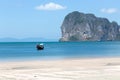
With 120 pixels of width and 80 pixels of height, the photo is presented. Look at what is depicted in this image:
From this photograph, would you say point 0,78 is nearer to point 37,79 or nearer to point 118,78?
point 37,79

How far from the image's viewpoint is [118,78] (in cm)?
2103

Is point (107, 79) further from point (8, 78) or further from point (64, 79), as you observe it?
point (8, 78)

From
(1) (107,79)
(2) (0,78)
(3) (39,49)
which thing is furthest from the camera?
(3) (39,49)

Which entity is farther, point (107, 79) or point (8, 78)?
point (8, 78)

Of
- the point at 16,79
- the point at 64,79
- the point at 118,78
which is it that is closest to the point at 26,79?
the point at 16,79

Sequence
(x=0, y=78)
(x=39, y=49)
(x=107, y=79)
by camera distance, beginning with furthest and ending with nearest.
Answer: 1. (x=39, y=49)
2. (x=0, y=78)
3. (x=107, y=79)

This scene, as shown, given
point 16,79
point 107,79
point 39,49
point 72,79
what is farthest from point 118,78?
point 39,49

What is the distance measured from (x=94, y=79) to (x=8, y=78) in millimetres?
5169

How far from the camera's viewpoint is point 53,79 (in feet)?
69.8

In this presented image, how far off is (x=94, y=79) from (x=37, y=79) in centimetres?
326

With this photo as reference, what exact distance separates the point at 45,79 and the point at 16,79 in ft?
5.61

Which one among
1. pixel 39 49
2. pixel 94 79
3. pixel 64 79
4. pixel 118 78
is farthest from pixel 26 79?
pixel 39 49

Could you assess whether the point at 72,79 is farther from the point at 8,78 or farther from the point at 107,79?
the point at 8,78

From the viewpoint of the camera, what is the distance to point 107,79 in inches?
816
